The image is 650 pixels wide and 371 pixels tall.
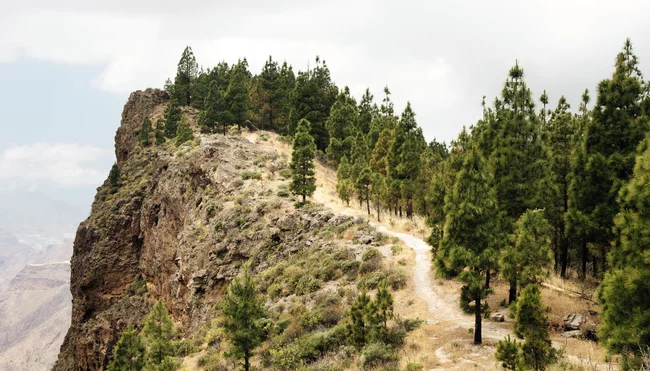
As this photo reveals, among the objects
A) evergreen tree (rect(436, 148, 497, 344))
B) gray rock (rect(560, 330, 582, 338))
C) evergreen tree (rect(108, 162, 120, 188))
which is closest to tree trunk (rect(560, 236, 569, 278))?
gray rock (rect(560, 330, 582, 338))

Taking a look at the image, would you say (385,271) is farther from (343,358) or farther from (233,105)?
(233,105)

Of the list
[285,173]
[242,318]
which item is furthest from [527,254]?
[285,173]

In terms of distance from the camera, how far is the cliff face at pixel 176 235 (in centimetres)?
3672

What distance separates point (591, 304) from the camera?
19922mm

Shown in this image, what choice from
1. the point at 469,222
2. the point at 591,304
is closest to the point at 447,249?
the point at 469,222

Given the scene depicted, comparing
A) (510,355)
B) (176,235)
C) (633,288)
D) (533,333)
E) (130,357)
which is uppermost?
(633,288)

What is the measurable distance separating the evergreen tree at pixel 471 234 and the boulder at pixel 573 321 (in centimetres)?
388

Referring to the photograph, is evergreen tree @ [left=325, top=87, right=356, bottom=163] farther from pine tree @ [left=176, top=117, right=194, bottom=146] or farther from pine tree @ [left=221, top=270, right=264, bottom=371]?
pine tree @ [left=221, top=270, right=264, bottom=371]

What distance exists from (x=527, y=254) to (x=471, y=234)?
11.4 ft

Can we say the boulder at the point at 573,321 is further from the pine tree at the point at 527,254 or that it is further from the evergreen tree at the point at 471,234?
the evergreen tree at the point at 471,234

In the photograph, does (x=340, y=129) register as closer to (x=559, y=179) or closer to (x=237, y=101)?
(x=237, y=101)

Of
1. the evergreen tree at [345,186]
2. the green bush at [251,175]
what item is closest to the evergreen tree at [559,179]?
the evergreen tree at [345,186]

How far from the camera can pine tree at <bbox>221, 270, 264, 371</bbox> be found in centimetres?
1897

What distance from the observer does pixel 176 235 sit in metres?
51.4
